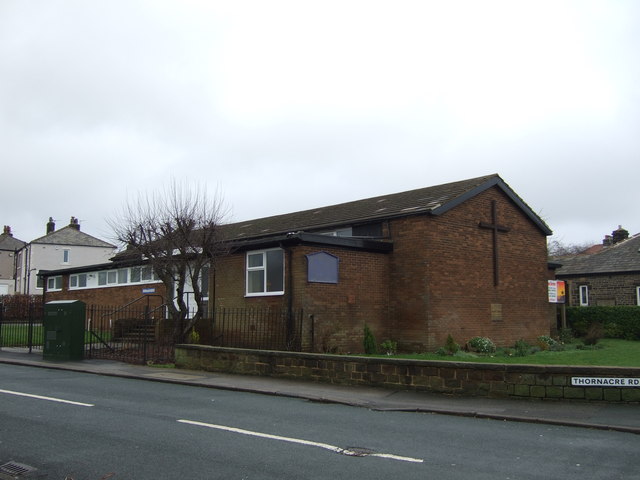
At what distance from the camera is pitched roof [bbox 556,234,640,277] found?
1299 inches

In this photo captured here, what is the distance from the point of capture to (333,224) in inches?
848

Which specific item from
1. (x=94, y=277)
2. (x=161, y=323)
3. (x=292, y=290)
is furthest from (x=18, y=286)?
(x=292, y=290)

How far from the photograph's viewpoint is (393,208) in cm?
2120

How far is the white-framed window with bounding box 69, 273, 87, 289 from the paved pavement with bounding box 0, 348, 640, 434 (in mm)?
16562

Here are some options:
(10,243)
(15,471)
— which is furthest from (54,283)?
(10,243)

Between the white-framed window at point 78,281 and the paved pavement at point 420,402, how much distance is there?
16562mm

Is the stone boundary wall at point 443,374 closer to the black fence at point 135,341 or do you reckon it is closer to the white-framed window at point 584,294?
the black fence at point 135,341

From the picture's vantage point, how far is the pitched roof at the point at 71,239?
185 feet

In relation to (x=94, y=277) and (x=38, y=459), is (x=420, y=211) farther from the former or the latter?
(x=94, y=277)

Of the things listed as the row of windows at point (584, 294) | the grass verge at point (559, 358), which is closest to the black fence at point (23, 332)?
the grass verge at point (559, 358)

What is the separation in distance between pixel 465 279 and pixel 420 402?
10.3 m

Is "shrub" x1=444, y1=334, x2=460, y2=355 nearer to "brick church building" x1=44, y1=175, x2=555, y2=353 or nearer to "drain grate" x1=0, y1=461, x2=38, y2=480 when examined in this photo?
"brick church building" x1=44, y1=175, x2=555, y2=353

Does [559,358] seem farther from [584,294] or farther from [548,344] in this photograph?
[584,294]

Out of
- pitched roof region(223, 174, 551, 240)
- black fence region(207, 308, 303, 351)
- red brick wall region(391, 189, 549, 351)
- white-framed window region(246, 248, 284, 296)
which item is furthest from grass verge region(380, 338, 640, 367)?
pitched roof region(223, 174, 551, 240)
